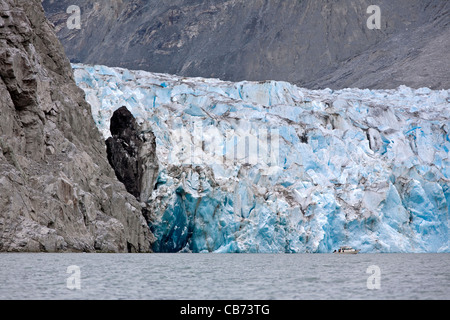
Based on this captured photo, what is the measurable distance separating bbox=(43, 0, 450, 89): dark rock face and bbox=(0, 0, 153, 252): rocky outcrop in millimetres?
67611

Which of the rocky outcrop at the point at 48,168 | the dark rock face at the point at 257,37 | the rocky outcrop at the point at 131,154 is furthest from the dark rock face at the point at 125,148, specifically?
the dark rock face at the point at 257,37

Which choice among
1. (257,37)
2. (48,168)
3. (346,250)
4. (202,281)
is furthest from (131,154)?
(257,37)

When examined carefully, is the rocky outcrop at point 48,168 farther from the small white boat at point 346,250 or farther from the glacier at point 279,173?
the small white boat at point 346,250

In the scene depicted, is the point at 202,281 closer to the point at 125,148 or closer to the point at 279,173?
the point at 279,173

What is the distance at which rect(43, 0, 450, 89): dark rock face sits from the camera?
353 feet

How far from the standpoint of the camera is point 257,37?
118 meters

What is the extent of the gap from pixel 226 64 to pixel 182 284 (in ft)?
315

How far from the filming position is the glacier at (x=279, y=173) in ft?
115

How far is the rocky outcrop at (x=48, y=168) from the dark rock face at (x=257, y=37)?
222 feet

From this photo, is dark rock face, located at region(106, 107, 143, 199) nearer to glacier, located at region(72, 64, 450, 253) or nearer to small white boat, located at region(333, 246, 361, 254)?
glacier, located at region(72, 64, 450, 253)

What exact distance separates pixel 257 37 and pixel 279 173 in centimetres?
8322

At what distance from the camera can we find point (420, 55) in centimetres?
9250

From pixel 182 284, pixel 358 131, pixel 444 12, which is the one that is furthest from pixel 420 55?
pixel 182 284
